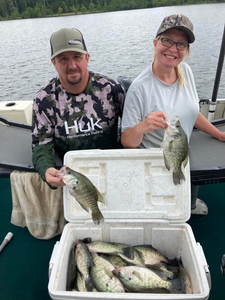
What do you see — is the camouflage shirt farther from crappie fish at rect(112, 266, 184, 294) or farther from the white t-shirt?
crappie fish at rect(112, 266, 184, 294)

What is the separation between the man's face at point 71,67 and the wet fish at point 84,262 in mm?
1398

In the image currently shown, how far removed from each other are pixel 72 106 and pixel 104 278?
4.78 feet

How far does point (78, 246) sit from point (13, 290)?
1.06 m

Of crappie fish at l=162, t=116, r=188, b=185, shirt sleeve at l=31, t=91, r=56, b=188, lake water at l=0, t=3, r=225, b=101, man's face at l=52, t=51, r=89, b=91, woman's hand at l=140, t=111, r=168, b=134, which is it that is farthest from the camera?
lake water at l=0, t=3, r=225, b=101

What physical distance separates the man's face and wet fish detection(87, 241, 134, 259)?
1.40 metres

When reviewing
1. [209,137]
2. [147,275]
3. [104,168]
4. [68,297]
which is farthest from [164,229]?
[209,137]

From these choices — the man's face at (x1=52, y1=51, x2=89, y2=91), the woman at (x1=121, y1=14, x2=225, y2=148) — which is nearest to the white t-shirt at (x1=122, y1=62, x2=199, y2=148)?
the woman at (x1=121, y1=14, x2=225, y2=148)

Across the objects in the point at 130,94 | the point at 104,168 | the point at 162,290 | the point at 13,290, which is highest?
the point at 130,94

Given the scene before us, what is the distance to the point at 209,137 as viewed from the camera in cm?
285

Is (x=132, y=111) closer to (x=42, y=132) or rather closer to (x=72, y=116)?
(x=72, y=116)

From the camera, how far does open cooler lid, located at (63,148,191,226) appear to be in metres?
1.78

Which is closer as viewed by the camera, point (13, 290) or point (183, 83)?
point (183, 83)

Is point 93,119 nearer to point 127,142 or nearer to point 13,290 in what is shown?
point 127,142

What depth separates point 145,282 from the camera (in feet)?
5.07
